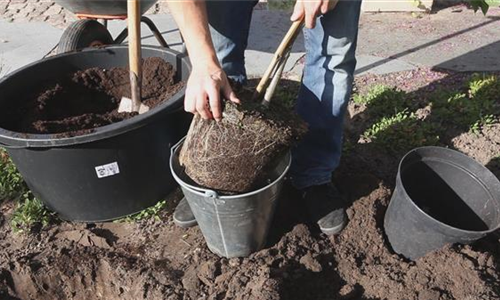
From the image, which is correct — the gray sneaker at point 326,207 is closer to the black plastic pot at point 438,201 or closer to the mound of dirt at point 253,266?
the mound of dirt at point 253,266

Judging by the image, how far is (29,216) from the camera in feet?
7.98

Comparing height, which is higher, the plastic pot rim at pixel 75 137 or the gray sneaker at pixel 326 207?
the plastic pot rim at pixel 75 137

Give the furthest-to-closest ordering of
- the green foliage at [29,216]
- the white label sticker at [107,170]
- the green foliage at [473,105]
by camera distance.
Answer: the green foliage at [473,105] → the green foliage at [29,216] → the white label sticker at [107,170]

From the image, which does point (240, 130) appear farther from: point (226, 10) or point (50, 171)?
point (50, 171)

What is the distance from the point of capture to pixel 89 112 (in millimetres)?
2572

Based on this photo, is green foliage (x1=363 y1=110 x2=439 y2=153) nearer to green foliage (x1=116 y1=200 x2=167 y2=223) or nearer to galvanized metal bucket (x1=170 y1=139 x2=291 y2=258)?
galvanized metal bucket (x1=170 y1=139 x2=291 y2=258)

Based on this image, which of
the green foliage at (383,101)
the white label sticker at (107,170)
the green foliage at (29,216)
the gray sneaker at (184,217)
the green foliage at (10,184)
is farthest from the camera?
the green foliage at (383,101)

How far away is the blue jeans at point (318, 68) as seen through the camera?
1.96 m

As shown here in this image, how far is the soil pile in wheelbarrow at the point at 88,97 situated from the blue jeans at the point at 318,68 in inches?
Answer: 16.6

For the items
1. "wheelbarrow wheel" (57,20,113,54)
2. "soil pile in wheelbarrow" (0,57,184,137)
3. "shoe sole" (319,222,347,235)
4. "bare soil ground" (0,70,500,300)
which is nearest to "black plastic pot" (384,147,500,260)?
"bare soil ground" (0,70,500,300)

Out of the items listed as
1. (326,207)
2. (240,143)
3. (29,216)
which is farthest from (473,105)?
(29,216)

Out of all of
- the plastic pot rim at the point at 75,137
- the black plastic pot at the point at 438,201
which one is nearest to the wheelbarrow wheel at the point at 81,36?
the plastic pot rim at the point at 75,137

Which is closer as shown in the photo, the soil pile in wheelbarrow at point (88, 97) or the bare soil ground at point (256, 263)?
the bare soil ground at point (256, 263)

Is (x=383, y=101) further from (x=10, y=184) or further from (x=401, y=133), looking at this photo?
(x=10, y=184)
